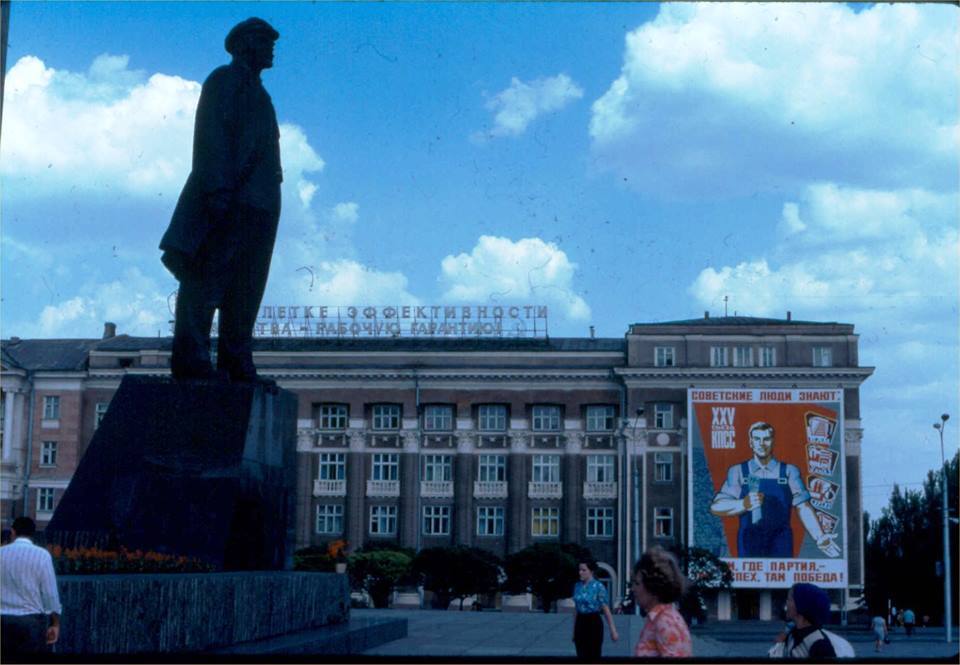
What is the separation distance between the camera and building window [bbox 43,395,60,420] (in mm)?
46191

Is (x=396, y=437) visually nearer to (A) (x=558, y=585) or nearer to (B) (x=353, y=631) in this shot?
(A) (x=558, y=585)

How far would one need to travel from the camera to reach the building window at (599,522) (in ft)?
164

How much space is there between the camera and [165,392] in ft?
34.5

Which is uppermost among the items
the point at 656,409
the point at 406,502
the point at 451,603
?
the point at 656,409

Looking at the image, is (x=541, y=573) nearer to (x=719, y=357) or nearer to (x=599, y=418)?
(x=599, y=418)

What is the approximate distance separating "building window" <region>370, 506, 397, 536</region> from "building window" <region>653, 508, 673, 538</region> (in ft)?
31.9

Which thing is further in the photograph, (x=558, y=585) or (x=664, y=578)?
(x=558, y=585)

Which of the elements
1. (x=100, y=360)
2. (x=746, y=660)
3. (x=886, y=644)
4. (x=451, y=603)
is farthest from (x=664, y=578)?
(x=100, y=360)

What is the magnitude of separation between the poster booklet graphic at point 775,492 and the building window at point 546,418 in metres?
6.11

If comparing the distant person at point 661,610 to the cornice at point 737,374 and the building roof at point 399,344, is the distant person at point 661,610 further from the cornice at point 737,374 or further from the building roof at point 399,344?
the building roof at point 399,344

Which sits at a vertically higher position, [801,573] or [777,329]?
[777,329]

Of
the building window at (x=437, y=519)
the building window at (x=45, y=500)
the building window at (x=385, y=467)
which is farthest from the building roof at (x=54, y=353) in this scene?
the building window at (x=437, y=519)

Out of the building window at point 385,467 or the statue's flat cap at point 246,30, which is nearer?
the statue's flat cap at point 246,30

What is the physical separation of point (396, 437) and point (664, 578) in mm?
46319
